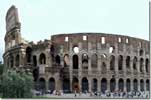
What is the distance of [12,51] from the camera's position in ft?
74.5

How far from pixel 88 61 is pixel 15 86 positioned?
8745mm

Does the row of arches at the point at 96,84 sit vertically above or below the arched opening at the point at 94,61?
below

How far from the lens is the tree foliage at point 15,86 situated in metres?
16.5

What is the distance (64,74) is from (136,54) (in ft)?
14.5

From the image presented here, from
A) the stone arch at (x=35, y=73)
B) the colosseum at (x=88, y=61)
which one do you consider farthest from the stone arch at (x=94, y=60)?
the stone arch at (x=35, y=73)

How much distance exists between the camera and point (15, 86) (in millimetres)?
16953

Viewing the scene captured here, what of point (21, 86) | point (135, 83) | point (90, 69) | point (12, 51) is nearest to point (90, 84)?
point (90, 69)

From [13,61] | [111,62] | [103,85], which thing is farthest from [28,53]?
[111,62]

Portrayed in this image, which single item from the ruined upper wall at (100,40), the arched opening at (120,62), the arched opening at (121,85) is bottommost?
the arched opening at (121,85)

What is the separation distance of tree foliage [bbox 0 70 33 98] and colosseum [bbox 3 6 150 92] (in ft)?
15.4

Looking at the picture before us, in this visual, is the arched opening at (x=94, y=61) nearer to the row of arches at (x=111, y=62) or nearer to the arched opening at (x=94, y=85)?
the row of arches at (x=111, y=62)

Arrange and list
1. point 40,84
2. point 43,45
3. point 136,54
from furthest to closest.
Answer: point 136,54 < point 43,45 < point 40,84

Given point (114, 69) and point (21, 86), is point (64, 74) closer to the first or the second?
point (114, 69)

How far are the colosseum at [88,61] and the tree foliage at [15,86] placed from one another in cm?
470
